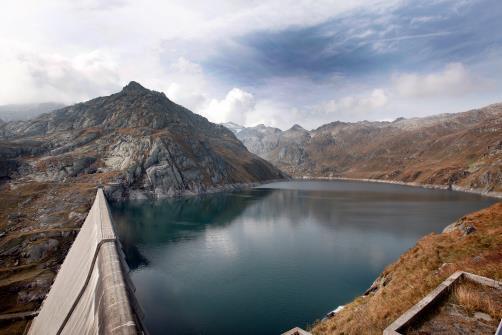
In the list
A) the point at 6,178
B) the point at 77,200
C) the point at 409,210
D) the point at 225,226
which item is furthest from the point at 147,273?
the point at 6,178

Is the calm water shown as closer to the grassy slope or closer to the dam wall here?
the dam wall

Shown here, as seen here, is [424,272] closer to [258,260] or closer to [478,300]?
[478,300]

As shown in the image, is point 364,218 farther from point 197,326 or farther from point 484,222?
point 197,326

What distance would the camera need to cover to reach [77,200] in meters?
124

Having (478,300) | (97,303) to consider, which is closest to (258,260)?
(97,303)

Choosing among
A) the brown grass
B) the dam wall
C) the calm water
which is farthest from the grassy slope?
the calm water

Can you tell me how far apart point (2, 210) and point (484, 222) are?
130 meters

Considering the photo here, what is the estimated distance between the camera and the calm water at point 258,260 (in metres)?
43.8

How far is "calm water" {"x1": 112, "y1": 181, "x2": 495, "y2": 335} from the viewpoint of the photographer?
43.8 metres

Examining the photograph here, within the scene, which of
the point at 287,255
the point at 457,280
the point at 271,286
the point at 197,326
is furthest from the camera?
the point at 287,255

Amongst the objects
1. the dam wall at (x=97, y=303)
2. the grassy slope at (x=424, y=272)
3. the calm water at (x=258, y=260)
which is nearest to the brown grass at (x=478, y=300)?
the grassy slope at (x=424, y=272)

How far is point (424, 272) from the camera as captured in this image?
26.0 meters

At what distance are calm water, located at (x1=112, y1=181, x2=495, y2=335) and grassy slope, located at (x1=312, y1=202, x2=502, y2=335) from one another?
1633 centimetres

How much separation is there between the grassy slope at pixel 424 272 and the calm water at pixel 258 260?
16328 millimetres
